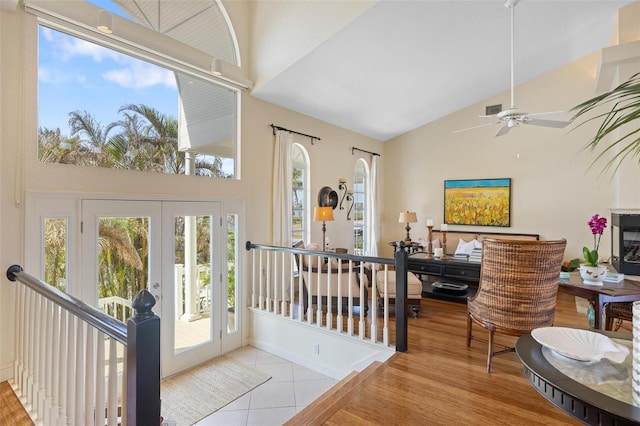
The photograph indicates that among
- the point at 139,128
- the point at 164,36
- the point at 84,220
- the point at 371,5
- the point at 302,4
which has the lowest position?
the point at 84,220

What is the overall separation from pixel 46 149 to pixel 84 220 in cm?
70

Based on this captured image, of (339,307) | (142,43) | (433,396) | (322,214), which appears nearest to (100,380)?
(433,396)

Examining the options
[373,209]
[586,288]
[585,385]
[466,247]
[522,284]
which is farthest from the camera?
[373,209]

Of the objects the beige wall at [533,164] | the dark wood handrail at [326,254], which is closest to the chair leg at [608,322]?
the dark wood handrail at [326,254]

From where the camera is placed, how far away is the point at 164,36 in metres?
3.64

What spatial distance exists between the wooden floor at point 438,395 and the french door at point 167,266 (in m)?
2.10

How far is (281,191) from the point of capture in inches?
197

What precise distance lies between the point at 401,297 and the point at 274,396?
1.66 meters

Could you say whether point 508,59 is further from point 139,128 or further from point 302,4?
point 139,128

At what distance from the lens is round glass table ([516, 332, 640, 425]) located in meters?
1.03

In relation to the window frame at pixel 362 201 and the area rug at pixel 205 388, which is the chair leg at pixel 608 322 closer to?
the area rug at pixel 205 388

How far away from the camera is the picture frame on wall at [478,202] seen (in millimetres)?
6508

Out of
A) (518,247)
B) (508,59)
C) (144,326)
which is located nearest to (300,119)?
(508,59)

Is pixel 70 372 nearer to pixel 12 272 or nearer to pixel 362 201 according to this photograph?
pixel 12 272
